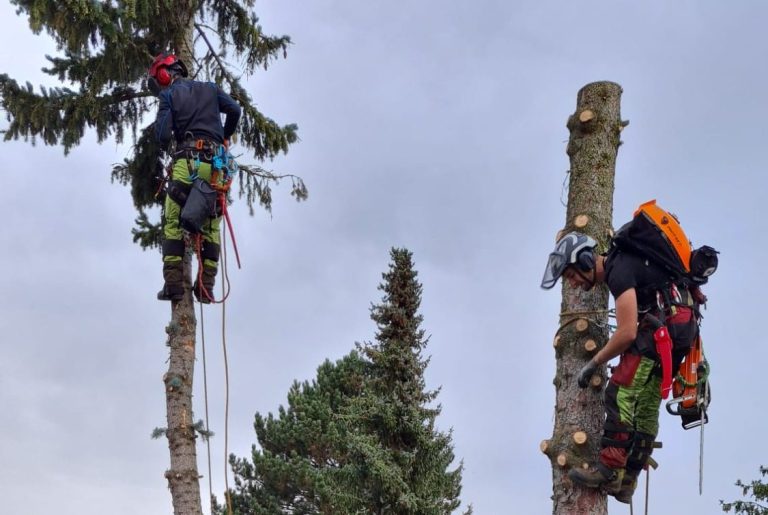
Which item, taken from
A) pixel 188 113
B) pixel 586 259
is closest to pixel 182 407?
pixel 188 113

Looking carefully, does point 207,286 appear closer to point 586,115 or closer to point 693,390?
point 586,115

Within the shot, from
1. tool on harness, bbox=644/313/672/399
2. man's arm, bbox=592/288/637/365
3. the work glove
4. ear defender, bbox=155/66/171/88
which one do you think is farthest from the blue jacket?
tool on harness, bbox=644/313/672/399

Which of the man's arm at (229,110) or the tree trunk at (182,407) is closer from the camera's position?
the tree trunk at (182,407)

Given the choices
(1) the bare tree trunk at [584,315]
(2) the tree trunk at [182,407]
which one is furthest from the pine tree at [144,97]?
(1) the bare tree trunk at [584,315]

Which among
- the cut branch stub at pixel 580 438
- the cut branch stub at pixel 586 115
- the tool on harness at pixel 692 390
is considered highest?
the cut branch stub at pixel 586 115

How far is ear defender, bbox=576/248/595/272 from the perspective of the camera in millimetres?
5668

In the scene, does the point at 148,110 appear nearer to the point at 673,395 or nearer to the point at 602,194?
the point at 602,194

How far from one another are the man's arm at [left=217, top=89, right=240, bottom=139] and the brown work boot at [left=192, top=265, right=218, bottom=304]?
1434 millimetres

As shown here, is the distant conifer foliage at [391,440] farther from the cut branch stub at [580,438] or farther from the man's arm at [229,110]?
the cut branch stub at [580,438]

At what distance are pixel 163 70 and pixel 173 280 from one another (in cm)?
213

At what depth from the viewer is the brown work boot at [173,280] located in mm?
8863

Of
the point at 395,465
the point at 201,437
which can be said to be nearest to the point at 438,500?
the point at 395,465

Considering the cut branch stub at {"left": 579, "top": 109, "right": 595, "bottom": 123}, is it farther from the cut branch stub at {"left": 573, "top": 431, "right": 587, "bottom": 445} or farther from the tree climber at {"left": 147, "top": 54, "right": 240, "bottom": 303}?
the tree climber at {"left": 147, "top": 54, "right": 240, "bottom": 303}

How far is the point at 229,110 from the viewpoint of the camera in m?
9.15
